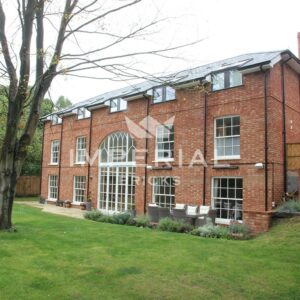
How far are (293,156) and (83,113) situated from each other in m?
13.7

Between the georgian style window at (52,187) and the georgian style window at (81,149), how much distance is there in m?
3.30

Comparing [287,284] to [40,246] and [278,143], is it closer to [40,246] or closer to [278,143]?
[40,246]

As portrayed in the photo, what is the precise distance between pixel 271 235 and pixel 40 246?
6.98 m

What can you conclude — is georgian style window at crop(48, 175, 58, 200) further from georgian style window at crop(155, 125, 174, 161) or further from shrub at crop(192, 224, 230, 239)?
shrub at crop(192, 224, 230, 239)

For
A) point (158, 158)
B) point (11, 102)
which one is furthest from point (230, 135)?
point (11, 102)

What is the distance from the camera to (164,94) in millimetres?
16891

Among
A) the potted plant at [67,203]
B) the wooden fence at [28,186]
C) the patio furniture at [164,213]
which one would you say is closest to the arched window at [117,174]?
the potted plant at [67,203]

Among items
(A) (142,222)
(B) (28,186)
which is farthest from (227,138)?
(B) (28,186)

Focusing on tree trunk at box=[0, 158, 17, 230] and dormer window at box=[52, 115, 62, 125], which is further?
dormer window at box=[52, 115, 62, 125]

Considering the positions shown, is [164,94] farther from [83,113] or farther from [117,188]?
[83,113]

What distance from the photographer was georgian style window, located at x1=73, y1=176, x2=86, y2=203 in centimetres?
2183

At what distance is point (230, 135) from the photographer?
45.9 feet

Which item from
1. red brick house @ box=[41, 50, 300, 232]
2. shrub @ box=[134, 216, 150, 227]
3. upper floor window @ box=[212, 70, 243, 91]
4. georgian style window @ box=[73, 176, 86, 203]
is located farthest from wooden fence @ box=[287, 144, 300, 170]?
georgian style window @ box=[73, 176, 86, 203]

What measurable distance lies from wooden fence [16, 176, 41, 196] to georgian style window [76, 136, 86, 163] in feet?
39.5
